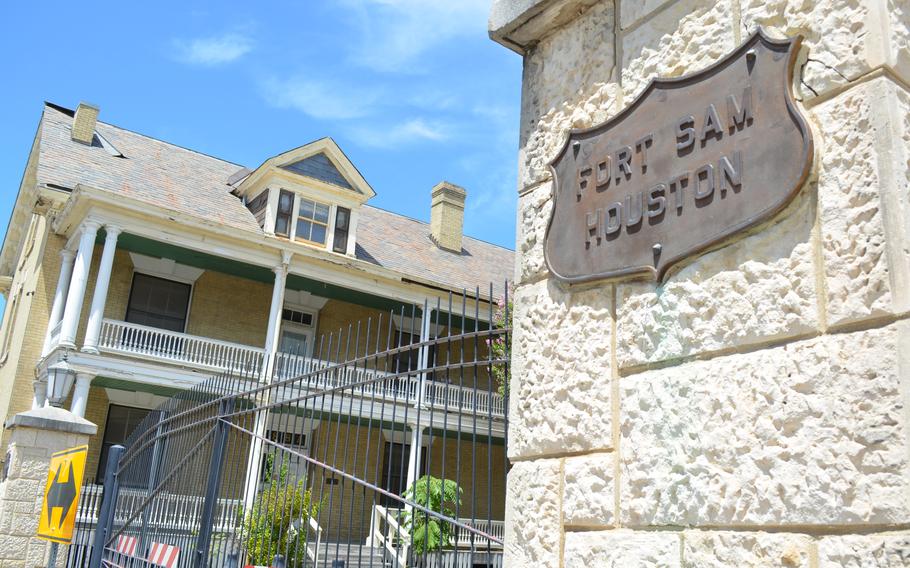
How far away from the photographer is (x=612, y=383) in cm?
249

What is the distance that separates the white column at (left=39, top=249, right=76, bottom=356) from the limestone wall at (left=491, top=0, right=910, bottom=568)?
16.5m

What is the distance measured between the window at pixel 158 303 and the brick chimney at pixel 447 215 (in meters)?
8.54

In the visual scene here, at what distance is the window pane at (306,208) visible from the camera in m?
19.9

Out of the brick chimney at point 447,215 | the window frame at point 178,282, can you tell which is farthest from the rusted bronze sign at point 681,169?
the brick chimney at point 447,215

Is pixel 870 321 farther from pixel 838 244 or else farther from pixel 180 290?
pixel 180 290

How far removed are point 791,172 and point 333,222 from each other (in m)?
18.5

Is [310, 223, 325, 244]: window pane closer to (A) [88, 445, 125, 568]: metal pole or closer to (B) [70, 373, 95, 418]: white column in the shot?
(B) [70, 373, 95, 418]: white column

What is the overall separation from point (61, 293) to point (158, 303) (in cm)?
206

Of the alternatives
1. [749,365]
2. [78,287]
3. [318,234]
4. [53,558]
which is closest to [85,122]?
[78,287]

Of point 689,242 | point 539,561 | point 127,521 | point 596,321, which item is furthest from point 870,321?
point 127,521

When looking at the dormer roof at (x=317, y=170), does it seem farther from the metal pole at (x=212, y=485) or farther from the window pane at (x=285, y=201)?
the metal pole at (x=212, y=485)

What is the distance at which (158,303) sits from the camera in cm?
1859

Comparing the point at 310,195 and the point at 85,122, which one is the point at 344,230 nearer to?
the point at 310,195

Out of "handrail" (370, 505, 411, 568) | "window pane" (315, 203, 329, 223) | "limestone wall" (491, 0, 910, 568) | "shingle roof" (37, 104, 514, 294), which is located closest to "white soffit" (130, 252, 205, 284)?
"shingle roof" (37, 104, 514, 294)
